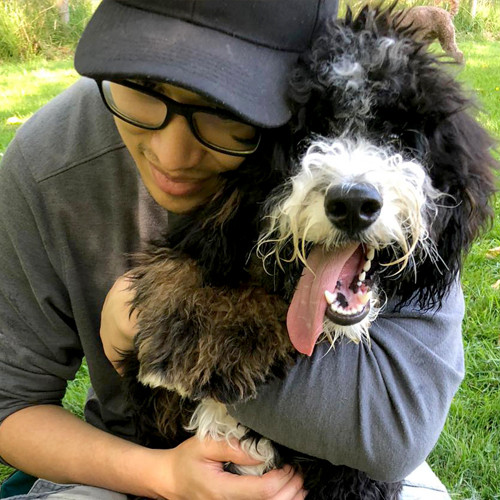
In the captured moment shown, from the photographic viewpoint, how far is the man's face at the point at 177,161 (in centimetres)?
172

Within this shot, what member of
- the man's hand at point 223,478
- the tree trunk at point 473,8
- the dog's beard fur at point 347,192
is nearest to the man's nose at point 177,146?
the dog's beard fur at point 347,192

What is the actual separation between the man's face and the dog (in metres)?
0.06

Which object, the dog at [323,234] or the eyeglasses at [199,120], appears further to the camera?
the eyeglasses at [199,120]

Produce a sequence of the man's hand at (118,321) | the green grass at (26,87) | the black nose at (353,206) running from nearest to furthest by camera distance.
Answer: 1. the black nose at (353,206)
2. the man's hand at (118,321)
3. the green grass at (26,87)

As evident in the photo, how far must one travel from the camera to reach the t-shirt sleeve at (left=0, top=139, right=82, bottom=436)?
82.4 inches

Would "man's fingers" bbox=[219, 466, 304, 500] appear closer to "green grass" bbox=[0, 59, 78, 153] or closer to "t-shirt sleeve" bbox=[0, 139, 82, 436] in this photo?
"t-shirt sleeve" bbox=[0, 139, 82, 436]

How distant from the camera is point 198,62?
1542 mm

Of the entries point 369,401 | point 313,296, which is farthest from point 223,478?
point 313,296

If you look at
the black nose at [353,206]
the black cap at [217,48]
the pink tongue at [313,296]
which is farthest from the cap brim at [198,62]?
the pink tongue at [313,296]

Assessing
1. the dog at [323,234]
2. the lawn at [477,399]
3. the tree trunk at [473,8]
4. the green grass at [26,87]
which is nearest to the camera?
the dog at [323,234]

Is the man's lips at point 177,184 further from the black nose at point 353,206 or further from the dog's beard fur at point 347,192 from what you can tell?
the black nose at point 353,206

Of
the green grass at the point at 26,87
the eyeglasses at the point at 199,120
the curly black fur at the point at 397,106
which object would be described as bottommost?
the green grass at the point at 26,87

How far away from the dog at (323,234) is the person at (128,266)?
0.07 m

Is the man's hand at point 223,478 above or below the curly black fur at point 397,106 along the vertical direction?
below
